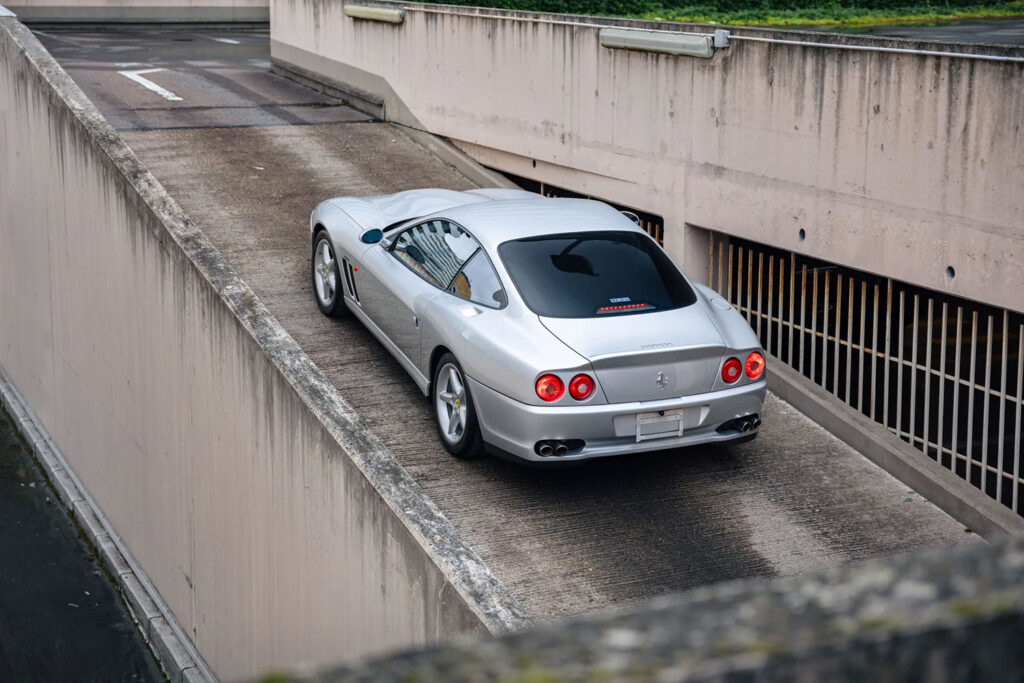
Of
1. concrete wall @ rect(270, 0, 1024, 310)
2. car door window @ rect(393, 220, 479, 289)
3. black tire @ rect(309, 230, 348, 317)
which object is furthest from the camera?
black tire @ rect(309, 230, 348, 317)

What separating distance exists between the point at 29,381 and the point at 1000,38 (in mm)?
13085

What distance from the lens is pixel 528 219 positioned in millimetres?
8109

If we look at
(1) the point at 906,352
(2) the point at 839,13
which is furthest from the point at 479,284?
(2) the point at 839,13

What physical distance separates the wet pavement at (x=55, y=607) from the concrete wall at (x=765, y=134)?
6.29 metres

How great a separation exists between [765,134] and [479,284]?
10.8 feet

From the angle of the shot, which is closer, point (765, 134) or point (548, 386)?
point (548, 386)

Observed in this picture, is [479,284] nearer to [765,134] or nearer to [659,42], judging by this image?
[765,134]

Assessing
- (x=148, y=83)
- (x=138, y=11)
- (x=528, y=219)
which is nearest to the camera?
(x=528, y=219)

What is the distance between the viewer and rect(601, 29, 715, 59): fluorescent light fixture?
10227 mm

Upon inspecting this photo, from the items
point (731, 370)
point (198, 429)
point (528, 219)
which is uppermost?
point (528, 219)

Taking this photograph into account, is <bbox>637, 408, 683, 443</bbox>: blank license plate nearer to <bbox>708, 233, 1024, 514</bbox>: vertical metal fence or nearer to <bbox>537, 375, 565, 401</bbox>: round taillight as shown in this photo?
<bbox>537, 375, 565, 401</bbox>: round taillight

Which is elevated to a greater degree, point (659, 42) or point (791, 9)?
point (791, 9)

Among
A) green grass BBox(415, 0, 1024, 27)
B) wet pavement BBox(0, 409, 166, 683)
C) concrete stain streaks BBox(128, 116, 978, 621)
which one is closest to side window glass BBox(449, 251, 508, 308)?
concrete stain streaks BBox(128, 116, 978, 621)

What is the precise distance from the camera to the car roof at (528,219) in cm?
788
